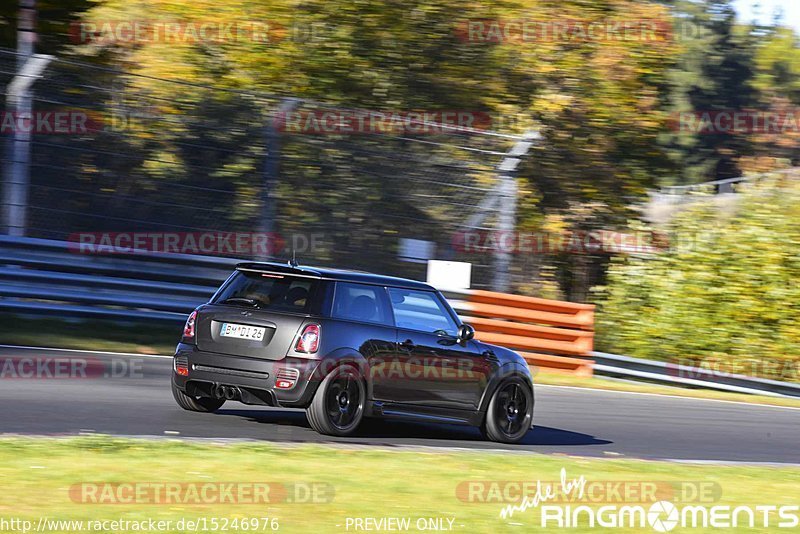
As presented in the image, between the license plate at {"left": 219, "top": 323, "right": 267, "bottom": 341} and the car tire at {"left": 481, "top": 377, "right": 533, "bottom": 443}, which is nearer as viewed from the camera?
the license plate at {"left": 219, "top": 323, "right": 267, "bottom": 341}

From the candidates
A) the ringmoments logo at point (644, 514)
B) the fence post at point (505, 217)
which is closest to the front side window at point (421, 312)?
the ringmoments logo at point (644, 514)

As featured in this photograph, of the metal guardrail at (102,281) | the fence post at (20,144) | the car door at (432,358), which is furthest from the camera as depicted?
the metal guardrail at (102,281)

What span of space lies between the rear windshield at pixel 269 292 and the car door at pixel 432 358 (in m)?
0.87

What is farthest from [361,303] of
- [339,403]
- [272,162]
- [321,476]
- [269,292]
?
[272,162]

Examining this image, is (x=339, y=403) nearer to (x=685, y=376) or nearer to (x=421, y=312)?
(x=421, y=312)

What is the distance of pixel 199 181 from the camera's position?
1684cm

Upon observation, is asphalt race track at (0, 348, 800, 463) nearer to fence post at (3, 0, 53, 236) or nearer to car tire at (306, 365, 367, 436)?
car tire at (306, 365, 367, 436)

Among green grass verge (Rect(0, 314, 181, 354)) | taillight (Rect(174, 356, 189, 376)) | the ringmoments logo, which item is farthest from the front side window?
green grass verge (Rect(0, 314, 181, 354))

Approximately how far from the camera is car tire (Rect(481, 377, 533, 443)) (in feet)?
35.9

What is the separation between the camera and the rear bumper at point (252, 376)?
30.9ft

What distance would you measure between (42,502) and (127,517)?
548mm

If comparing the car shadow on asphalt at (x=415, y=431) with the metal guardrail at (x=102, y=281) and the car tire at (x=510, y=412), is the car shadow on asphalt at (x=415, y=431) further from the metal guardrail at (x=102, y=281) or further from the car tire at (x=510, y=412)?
the metal guardrail at (x=102, y=281)

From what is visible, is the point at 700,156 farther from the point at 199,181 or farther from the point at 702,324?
the point at 199,181

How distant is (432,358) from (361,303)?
0.87 meters
